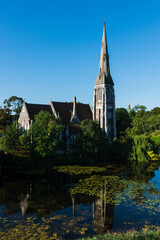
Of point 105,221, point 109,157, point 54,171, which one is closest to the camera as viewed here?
point 105,221

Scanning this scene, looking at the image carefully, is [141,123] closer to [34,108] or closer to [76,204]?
[34,108]

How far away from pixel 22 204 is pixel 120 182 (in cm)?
1352

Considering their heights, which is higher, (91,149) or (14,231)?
(91,149)

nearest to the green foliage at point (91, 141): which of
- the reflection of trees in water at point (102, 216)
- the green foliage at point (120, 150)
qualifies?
the green foliage at point (120, 150)

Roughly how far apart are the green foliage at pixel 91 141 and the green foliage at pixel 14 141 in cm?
1212

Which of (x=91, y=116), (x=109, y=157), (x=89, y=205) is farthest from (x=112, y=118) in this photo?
(x=89, y=205)

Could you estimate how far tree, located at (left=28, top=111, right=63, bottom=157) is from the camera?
112ft

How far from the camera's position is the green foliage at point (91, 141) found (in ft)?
133

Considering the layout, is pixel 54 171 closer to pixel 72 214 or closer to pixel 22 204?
pixel 22 204

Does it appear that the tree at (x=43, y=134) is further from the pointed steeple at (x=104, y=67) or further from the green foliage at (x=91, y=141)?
the pointed steeple at (x=104, y=67)

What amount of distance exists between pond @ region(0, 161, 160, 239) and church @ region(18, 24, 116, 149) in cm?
1686

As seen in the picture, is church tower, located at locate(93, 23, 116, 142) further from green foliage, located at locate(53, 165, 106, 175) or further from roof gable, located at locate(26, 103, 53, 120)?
green foliage, located at locate(53, 165, 106, 175)

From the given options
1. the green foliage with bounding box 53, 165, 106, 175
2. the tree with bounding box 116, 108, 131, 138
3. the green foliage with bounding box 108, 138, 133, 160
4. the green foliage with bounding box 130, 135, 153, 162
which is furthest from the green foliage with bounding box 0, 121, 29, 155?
the tree with bounding box 116, 108, 131, 138

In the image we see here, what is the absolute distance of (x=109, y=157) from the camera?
1768 inches
